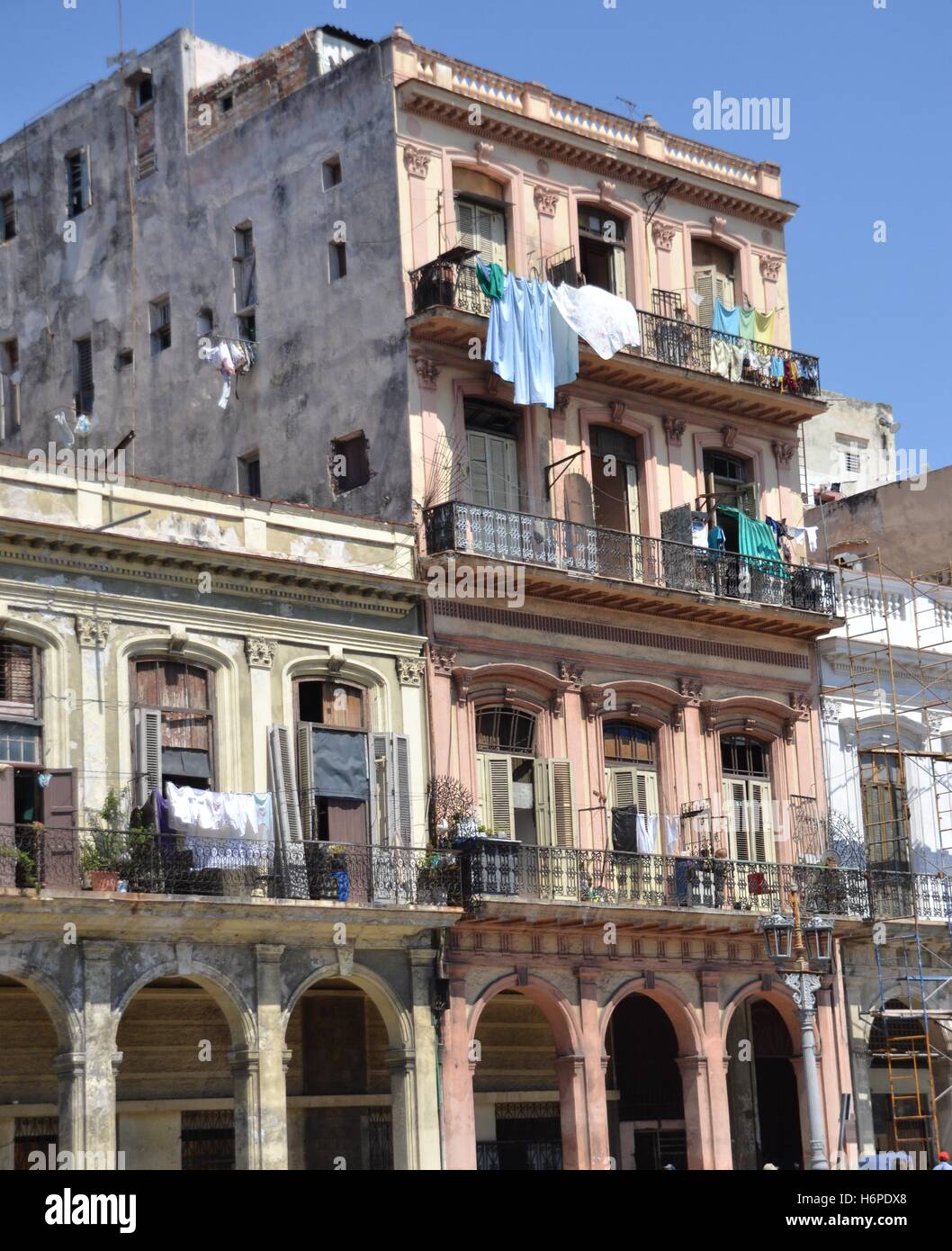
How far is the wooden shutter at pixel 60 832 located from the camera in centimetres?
2597

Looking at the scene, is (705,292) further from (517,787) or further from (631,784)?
(517,787)

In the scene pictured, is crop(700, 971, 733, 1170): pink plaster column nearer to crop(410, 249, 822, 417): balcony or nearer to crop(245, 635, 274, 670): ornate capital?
crop(245, 635, 274, 670): ornate capital

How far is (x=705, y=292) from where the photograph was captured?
3659 centimetres

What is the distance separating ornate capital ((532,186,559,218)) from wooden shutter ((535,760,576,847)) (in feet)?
28.1

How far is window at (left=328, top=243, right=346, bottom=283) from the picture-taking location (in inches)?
1314

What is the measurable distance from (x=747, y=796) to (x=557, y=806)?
13.6 feet

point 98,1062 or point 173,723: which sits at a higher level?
point 173,723

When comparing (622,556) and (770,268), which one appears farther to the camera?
(770,268)

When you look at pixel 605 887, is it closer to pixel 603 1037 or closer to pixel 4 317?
pixel 603 1037

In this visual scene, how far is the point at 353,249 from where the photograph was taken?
1300 inches

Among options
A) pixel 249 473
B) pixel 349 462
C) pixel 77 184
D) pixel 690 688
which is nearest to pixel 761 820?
pixel 690 688

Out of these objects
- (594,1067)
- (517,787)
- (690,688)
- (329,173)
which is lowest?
(594,1067)

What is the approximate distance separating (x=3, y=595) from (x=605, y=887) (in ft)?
31.0

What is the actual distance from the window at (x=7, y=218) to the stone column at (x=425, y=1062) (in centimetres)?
1679
